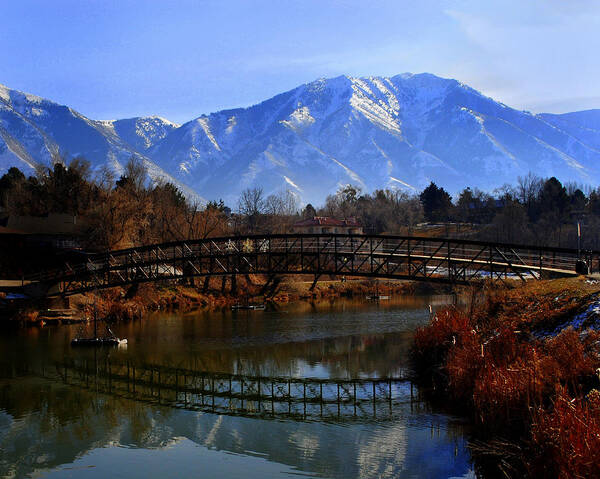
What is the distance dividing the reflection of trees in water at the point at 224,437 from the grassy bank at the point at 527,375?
1.80m

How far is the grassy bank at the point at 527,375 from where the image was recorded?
15406 mm

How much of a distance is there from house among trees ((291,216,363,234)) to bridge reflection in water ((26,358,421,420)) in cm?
9558

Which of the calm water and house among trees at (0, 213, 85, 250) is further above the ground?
house among trees at (0, 213, 85, 250)

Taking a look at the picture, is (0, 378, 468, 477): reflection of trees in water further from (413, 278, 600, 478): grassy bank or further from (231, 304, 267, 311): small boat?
(231, 304, 267, 311): small boat

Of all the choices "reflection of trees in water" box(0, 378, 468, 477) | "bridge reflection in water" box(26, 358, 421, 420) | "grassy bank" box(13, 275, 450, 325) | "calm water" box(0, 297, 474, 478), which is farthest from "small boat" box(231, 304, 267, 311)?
"reflection of trees in water" box(0, 378, 468, 477)

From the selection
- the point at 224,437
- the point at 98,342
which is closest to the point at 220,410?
the point at 224,437

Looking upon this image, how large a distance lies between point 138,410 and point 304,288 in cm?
5512

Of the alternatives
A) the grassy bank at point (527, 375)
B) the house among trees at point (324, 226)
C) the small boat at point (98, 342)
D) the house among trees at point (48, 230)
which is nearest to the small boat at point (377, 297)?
the house among trees at point (48, 230)

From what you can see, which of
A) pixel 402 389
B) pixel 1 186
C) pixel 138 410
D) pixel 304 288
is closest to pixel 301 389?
pixel 402 389

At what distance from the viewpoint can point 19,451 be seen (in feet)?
73.6

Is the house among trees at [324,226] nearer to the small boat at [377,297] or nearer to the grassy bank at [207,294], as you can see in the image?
the grassy bank at [207,294]

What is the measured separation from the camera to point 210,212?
91062mm

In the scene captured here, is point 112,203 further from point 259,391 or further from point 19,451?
point 19,451

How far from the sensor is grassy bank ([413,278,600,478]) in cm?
1541
